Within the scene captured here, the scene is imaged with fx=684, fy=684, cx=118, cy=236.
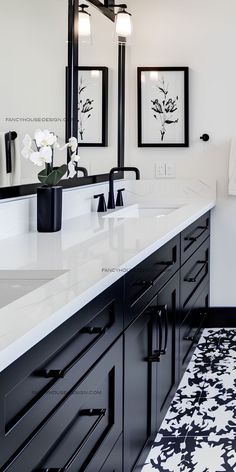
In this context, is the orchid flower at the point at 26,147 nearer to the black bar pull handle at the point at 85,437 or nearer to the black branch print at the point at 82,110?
the black branch print at the point at 82,110

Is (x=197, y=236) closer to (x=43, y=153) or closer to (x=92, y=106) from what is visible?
(x=92, y=106)

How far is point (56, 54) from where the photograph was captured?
9.82ft

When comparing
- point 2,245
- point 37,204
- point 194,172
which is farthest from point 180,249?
point 194,172

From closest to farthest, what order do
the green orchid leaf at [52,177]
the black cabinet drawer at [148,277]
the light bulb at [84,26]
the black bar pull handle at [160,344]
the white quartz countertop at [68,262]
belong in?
the white quartz countertop at [68,262], the black cabinet drawer at [148,277], the black bar pull handle at [160,344], the green orchid leaf at [52,177], the light bulb at [84,26]

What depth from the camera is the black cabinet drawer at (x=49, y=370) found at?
1076mm

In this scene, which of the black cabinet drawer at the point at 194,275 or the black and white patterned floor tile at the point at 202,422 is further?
the black cabinet drawer at the point at 194,275

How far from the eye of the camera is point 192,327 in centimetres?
353

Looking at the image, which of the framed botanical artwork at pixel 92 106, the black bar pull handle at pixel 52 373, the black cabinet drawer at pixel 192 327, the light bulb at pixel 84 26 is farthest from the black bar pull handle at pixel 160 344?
the light bulb at pixel 84 26

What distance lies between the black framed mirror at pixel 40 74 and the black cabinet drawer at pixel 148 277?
1.86 ft

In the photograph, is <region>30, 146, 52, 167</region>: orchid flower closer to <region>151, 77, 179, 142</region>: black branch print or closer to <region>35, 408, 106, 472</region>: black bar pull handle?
<region>35, 408, 106, 472</region>: black bar pull handle

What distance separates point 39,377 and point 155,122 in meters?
3.13

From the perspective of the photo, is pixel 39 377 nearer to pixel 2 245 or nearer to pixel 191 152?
pixel 2 245

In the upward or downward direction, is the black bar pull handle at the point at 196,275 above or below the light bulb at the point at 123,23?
below

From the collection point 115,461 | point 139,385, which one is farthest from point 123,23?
point 115,461
